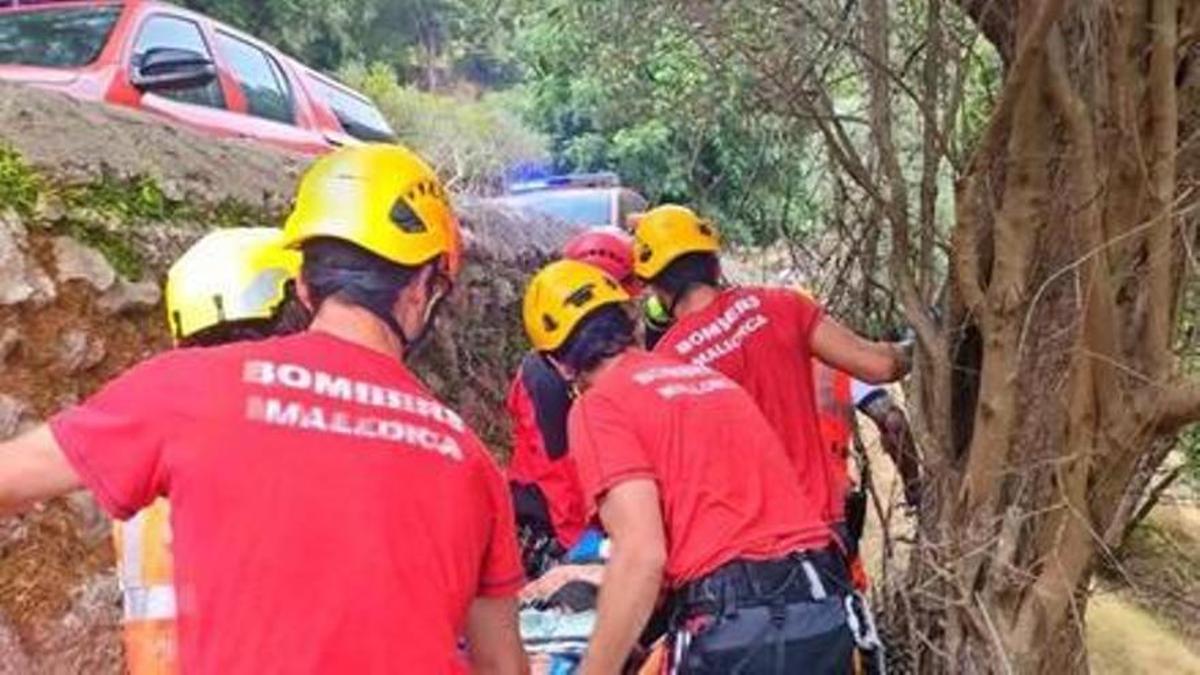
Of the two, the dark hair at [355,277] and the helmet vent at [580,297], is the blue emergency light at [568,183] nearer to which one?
the helmet vent at [580,297]

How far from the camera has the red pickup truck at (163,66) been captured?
6273 millimetres

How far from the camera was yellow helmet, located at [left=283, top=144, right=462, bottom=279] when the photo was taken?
2148mm

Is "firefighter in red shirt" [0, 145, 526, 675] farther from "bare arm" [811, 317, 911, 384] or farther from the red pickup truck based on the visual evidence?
the red pickup truck

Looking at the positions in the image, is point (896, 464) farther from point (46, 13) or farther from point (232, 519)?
point (46, 13)

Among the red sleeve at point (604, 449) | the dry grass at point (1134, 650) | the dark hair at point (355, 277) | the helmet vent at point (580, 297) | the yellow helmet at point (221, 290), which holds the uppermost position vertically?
the dark hair at point (355, 277)

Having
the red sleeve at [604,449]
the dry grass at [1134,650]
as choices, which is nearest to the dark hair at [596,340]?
the red sleeve at [604,449]

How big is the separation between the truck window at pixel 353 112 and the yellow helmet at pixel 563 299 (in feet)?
18.9

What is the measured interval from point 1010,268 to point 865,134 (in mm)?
1396

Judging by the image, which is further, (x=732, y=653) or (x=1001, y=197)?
(x=1001, y=197)

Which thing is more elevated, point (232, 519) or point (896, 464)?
point (232, 519)

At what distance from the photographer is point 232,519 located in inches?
73.1

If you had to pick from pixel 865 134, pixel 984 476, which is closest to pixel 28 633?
pixel 984 476

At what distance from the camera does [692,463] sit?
10.3 feet

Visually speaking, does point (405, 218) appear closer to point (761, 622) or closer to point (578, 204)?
point (761, 622)
